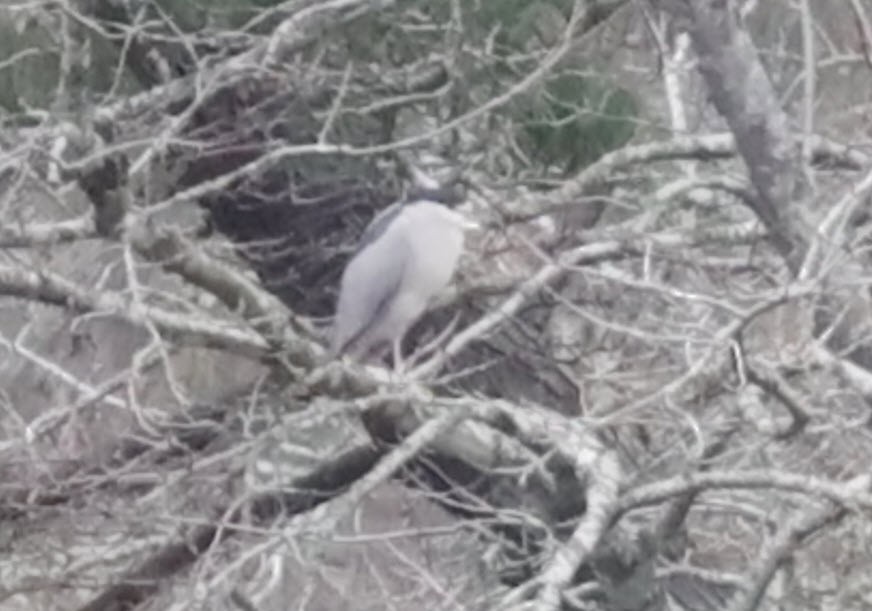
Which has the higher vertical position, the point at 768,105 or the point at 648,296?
the point at 768,105

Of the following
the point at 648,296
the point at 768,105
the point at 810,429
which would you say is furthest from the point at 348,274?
the point at 810,429

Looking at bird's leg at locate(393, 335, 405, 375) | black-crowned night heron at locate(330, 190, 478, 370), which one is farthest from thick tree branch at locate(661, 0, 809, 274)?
bird's leg at locate(393, 335, 405, 375)

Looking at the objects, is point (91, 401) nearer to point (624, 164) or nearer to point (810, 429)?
point (810, 429)

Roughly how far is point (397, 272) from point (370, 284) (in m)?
0.08

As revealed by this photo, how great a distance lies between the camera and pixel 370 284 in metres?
6.61

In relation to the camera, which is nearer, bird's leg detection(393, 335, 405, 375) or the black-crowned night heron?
bird's leg detection(393, 335, 405, 375)

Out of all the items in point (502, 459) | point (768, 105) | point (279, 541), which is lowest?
point (502, 459)

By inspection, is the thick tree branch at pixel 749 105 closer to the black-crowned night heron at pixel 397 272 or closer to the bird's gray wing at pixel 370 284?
the black-crowned night heron at pixel 397 272

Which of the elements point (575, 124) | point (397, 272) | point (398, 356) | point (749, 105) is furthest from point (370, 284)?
point (749, 105)

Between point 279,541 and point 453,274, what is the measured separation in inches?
80.0

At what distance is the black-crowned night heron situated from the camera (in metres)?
6.35

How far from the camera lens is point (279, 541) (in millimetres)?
4641

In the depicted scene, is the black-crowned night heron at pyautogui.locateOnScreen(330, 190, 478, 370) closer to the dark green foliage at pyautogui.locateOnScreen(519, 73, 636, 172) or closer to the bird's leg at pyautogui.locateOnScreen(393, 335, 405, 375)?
the bird's leg at pyautogui.locateOnScreen(393, 335, 405, 375)

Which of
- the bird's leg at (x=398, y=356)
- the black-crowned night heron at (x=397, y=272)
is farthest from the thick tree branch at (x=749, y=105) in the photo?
the bird's leg at (x=398, y=356)
